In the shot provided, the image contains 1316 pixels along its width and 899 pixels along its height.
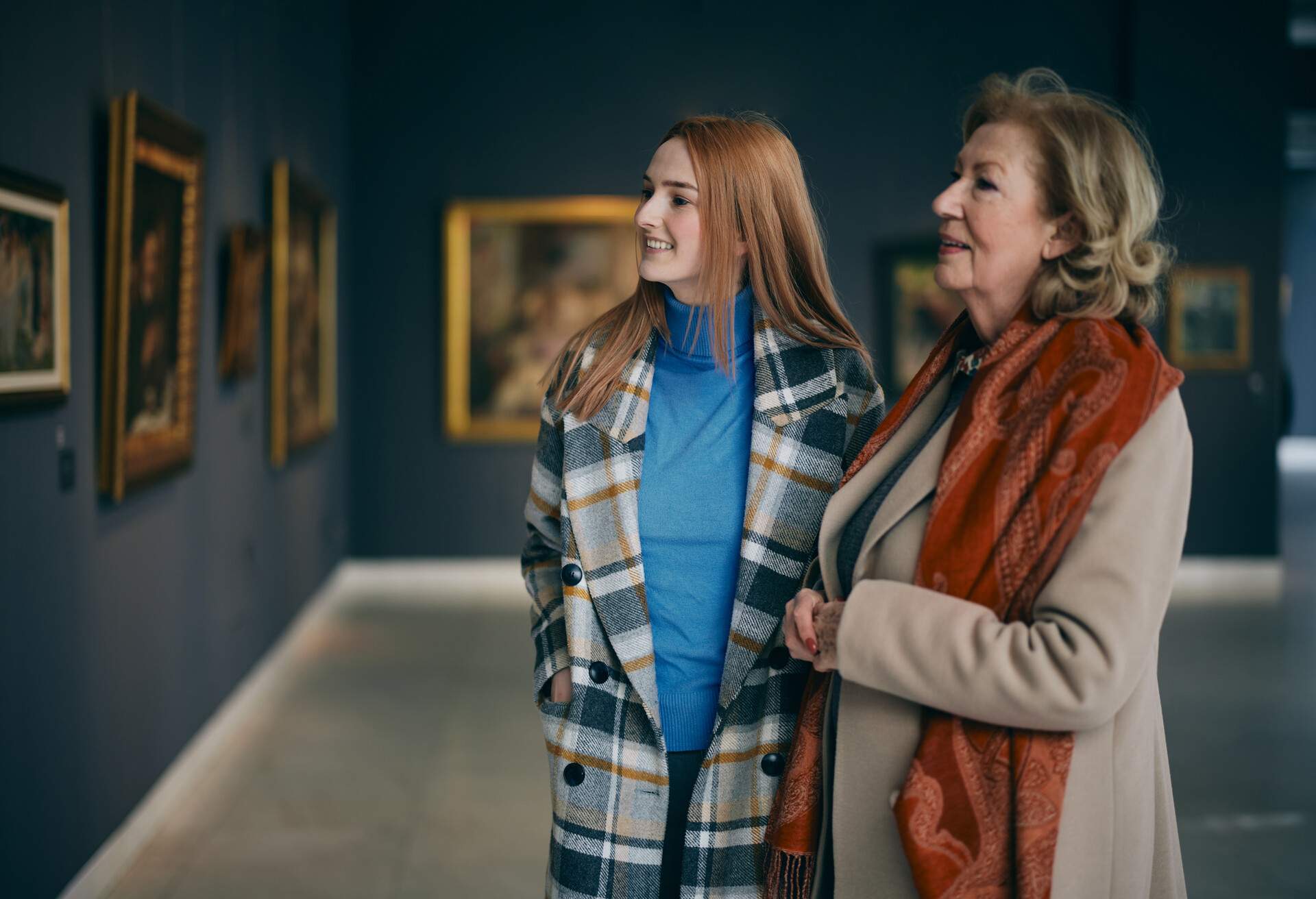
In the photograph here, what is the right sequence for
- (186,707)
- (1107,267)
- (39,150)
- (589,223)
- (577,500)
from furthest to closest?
(589,223), (186,707), (39,150), (577,500), (1107,267)

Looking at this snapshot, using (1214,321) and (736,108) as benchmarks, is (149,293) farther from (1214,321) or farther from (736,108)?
(1214,321)

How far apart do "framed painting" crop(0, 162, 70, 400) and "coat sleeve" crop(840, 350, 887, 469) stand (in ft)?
8.11

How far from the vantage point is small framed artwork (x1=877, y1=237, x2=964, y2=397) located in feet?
35.7

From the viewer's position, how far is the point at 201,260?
6023 millimetres

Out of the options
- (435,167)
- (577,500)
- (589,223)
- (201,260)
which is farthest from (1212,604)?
(577,500)

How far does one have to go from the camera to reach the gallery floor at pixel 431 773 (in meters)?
4.73

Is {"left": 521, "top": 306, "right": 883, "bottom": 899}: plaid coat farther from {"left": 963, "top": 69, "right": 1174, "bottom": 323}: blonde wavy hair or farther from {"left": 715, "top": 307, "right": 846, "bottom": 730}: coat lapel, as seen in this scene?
{"left": 963, "top": 69, "right": 1174, "bottom": 323}: blonde wavy hair

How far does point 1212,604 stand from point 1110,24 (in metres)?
5.02

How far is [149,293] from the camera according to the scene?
16.1 feet

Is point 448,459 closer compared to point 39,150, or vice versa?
point 39,150

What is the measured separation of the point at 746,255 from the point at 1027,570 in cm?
102

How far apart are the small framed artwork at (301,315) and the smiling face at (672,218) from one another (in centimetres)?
564

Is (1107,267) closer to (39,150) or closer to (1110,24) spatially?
(39,150)

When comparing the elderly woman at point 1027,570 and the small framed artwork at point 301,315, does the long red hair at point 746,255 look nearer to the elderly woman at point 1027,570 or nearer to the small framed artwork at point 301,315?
the elderly woman at point 1027,570
